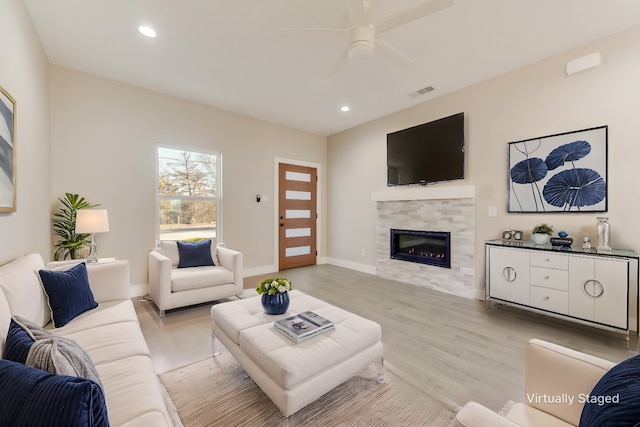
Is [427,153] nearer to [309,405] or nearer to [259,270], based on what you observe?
[259,270]

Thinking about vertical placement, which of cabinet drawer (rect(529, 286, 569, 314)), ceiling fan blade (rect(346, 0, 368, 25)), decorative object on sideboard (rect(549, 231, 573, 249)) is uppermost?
ceiling fan blade (rect(346, 0, 368, 25))

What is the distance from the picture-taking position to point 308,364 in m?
1.46

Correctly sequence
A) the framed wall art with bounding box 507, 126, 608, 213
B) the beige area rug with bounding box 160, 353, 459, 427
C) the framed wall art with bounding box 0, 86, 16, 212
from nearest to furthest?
the beige area rug with bounding box 160, 353, 459, 427
the framed wall art with bounding box 0, 86, 16, 212
the framed wall art with bounding box 507, 126, 608, 213

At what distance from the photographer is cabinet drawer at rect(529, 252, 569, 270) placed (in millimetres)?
2641

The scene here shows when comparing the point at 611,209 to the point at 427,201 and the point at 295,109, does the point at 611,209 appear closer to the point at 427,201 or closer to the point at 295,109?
the point at 427,201

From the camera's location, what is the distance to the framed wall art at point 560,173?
277 centimetres

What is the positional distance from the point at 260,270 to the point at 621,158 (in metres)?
4.89

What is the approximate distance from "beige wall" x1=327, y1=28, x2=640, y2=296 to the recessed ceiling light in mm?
3528

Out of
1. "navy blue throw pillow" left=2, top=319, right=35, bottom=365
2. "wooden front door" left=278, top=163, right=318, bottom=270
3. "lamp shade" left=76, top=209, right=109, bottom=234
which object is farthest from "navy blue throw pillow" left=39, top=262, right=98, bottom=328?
"wooden front door" left=278, top=163, right=318, bottom=270

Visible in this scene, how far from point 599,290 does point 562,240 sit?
56 centimetres

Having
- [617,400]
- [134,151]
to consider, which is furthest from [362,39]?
[134,151]

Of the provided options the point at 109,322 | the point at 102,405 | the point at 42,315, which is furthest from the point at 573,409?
the point at 42,315

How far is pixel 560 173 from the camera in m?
3.00

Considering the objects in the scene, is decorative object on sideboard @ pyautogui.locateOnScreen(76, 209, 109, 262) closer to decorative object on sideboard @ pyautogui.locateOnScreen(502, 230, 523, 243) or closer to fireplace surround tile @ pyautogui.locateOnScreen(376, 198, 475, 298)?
fireplace surround tile @ pyautogui.locateOnScreen(376, 198, 475, 298)
